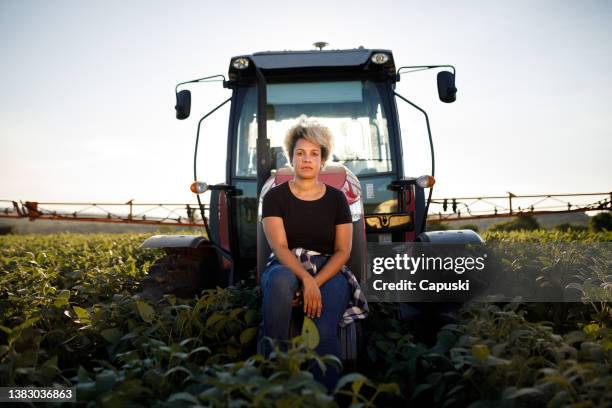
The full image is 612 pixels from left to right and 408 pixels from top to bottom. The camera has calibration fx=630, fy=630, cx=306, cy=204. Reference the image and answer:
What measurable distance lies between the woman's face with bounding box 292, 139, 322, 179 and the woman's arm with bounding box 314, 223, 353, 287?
400mm

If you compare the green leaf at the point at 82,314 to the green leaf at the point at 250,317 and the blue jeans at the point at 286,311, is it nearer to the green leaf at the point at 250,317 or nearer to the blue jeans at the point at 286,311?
the green leaf at the point at 250,317

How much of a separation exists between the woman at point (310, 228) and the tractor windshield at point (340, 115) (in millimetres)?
1663

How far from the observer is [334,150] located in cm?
567

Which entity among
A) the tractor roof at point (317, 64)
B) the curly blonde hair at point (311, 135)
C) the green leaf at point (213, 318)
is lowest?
the green leaf at point (213, 318)

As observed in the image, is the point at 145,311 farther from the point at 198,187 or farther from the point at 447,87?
the point at 447,87

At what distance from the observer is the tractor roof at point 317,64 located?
18.9ft

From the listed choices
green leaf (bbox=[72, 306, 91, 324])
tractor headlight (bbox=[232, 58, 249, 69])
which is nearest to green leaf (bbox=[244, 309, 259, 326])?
green leaf (bbox=[72, 306, 91, 324])

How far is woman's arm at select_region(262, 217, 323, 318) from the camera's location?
3.75 meters

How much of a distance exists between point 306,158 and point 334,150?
63.2 inches

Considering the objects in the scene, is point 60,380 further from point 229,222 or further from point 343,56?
point 343,56

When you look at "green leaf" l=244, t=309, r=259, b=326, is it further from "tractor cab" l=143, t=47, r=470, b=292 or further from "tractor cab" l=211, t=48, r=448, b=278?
"tractor cab" l=211, t=48, r=448, b=278

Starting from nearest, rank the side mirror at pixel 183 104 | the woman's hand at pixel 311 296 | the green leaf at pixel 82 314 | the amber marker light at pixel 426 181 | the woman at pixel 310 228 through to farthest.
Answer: the woman's hand at pixel 311 296
the woman at pixel 310 228
the green leaf at pixel 82 314
the amber marker light at pixel 426 181
the side mirror at pixel 183 104

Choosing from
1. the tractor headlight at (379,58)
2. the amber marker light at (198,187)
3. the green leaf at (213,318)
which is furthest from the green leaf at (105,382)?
the tractor headlight at (379,58)

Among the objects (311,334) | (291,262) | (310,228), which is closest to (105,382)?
(311,334)
